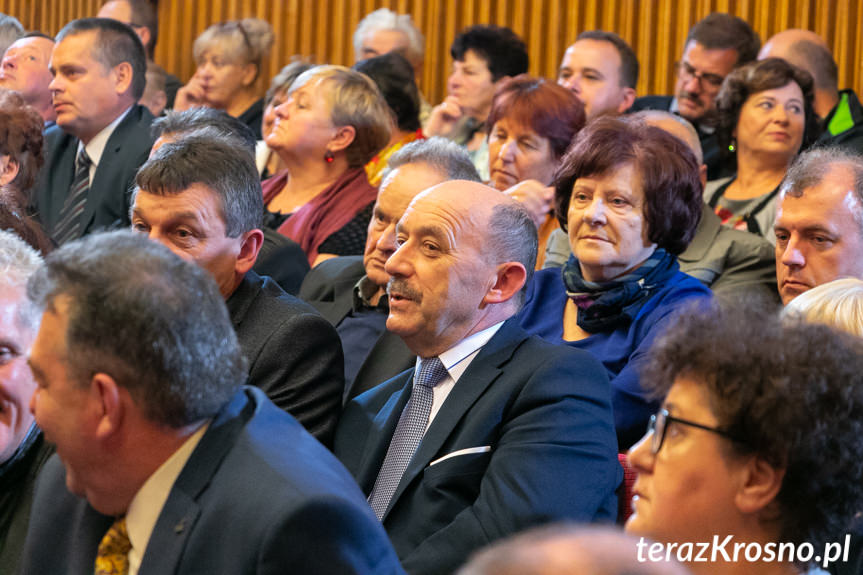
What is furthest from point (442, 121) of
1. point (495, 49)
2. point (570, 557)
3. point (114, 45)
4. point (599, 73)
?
point (570, 557)

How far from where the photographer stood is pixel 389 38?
5.55 metres

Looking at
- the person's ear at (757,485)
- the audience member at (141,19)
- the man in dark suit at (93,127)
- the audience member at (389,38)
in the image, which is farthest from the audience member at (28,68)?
the person's ear at (757,485)

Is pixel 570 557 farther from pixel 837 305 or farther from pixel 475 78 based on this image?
pixel 475 78

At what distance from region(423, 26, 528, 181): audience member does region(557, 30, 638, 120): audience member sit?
40 centimetres

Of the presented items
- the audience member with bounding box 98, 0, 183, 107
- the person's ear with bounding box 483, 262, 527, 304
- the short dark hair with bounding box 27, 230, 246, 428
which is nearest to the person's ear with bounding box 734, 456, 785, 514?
the short dark hair with bounding box 27, 230, 246, 428

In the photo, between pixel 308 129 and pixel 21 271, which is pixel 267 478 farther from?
pixel 308 129

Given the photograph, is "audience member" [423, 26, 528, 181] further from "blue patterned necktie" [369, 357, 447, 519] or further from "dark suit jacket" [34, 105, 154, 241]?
"blue patterned necktie" [369, 357, 447, 519]

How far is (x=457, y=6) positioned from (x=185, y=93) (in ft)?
5.18

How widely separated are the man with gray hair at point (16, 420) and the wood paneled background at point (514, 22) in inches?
165

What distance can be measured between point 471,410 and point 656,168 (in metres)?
0.96

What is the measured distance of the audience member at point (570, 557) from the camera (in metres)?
0.75

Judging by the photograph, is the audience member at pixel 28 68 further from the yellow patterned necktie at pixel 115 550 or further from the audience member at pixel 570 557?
the audience member at pixel 570 557

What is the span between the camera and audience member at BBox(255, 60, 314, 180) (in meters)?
4.32

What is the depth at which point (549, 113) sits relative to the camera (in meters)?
3.56
